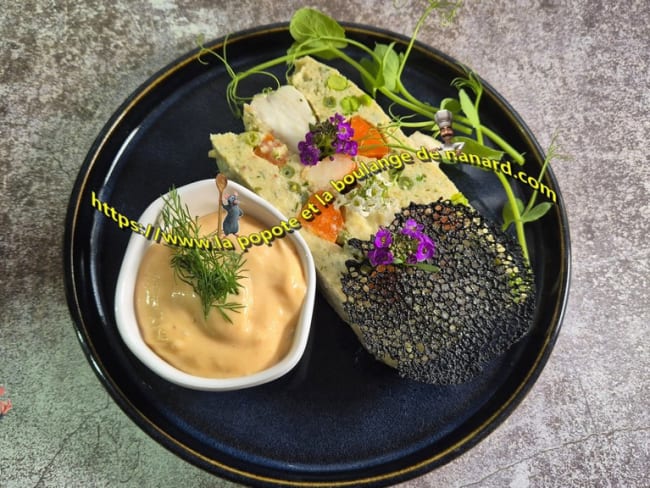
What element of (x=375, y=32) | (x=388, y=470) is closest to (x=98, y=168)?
(x=375, y=32)

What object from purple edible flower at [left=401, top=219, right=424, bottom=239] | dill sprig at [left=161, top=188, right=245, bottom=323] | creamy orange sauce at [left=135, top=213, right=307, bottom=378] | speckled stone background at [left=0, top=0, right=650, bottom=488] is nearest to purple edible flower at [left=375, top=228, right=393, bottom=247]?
purple edible flower at [left=401, top=219, right=424, bottom=239]

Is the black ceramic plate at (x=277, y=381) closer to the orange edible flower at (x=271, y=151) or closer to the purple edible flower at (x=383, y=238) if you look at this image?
the orange edible flower at (x=271, y=151)

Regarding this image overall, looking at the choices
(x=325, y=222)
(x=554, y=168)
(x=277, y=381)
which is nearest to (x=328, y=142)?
(x=325, y=222)

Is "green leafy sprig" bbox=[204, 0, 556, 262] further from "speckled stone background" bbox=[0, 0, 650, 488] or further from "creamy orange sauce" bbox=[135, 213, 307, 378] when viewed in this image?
"creamy orange sauce" bbox=[135, 213, 307, 378]

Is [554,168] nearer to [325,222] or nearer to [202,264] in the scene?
[325,222]

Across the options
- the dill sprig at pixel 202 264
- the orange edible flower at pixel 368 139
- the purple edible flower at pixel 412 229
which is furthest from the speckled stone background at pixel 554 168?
the purple edible flower at pixel 412 229

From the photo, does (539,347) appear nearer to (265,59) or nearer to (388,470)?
(388,470)
